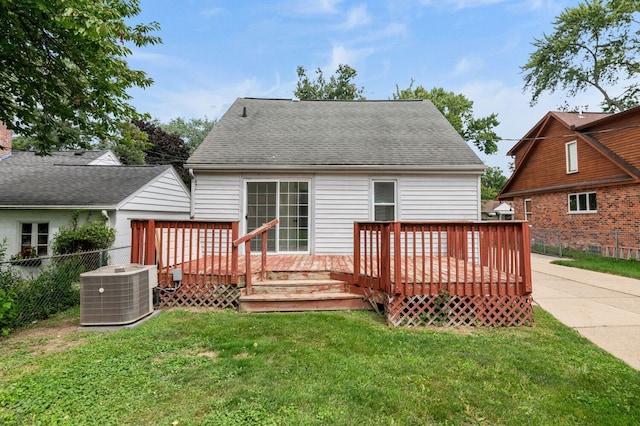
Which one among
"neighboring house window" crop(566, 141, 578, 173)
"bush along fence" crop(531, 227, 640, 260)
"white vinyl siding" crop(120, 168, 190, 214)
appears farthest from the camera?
"neighboring house window" crop(566, 141, 578, 173)

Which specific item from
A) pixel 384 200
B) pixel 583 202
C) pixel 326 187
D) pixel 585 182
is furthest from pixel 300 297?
pixel 583 202

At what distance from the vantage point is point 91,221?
325 inches

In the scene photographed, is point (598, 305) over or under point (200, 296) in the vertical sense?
under

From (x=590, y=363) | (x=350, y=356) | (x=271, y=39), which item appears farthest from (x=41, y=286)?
(x=271, y=39)

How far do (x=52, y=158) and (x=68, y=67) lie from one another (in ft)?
29.4

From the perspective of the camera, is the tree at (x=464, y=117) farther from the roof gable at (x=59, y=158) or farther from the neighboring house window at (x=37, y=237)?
the neighboring house window at (x=37, y=237)

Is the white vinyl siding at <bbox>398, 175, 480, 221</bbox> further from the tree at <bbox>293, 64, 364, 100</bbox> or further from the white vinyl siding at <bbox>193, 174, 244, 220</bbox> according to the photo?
the tree at <bbox>293, 64, 364, 100</bbox>

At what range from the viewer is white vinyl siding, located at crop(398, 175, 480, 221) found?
24.2ft

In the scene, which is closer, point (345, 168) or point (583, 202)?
point (345, 168)

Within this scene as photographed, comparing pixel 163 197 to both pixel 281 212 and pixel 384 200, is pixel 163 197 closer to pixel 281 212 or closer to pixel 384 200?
pixel 281 212

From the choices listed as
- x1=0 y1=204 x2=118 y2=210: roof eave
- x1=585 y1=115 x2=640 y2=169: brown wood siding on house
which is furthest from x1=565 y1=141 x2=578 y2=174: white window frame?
x1=0 y1=204 x2=118 y2=210: roof eave

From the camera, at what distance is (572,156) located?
1424 cm

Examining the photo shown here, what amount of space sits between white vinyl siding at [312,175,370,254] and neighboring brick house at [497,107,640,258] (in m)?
9.83

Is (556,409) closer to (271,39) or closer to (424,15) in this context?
(424,15)
